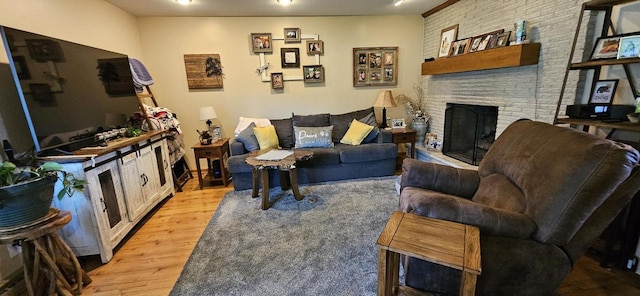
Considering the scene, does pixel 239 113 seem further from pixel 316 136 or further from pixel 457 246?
pixel 457 246

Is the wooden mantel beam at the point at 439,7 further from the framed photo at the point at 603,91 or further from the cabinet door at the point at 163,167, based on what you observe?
the cabinet door at the point at 163,167

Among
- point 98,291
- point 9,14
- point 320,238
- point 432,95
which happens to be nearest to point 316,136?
point 320,238

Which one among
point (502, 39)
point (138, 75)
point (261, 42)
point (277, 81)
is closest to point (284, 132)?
point (277, 81)

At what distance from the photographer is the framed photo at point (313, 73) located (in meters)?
4.12

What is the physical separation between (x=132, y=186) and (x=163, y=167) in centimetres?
71

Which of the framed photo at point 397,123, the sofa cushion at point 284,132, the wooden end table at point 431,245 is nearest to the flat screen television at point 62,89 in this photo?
the sofa cushion at point 284,132

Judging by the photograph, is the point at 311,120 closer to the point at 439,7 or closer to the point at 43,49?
the point at 439,7

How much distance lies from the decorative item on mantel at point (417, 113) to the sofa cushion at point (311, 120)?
1.41 metres

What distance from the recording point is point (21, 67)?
1.68 metres

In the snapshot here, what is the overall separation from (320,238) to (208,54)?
3.24m

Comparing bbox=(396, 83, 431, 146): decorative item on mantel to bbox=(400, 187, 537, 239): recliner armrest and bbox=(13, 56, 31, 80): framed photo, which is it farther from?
bbox=(13, 56, 31, 80): framed photo

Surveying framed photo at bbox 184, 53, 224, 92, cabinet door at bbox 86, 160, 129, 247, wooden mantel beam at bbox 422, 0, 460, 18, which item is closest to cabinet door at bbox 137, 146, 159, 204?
cabinet door at bbox 86, 160, 129, 247

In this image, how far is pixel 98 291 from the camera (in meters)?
1.74

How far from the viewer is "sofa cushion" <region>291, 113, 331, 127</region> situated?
391 centimetres
